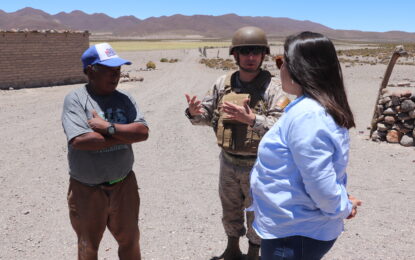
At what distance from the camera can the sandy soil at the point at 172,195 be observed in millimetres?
3941

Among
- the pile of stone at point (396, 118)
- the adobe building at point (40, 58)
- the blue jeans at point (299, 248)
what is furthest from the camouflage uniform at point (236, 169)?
the adobe building at point (40, 58)

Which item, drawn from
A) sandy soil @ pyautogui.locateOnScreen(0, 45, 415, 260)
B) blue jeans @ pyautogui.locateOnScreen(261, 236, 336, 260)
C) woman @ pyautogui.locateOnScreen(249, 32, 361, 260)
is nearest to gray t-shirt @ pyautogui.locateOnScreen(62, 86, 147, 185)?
woman @ pyautogui.locateOnScreen(249, 32, 361, 260)

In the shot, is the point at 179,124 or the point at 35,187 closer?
the point at 35,187

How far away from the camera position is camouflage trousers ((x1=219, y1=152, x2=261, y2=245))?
3.13m

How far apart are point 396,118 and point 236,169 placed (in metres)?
6.25

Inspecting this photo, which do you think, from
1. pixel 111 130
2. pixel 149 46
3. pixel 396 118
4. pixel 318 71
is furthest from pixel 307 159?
pixel 149 46

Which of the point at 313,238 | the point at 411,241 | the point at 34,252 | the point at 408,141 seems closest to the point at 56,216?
the point at 34,252

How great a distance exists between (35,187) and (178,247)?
2.76 m

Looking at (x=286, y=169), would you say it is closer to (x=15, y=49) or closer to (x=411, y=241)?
(x=411, y=241)

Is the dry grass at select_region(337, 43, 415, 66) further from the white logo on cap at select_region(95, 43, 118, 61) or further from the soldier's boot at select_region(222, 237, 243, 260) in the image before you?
the white logo on cap at select_region(95, 43, 118, 61)

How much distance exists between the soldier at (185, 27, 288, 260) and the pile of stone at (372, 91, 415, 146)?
229 inches

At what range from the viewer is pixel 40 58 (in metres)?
17.6

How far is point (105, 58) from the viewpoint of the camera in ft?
8.22

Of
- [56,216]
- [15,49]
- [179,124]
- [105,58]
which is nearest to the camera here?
[105,58]
